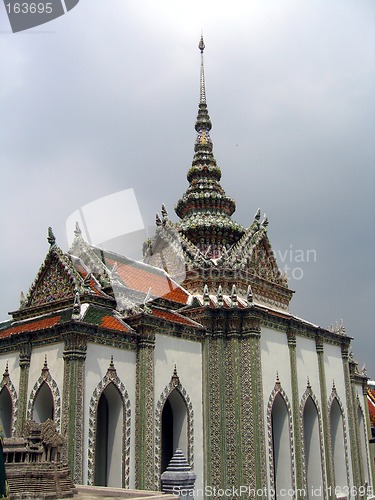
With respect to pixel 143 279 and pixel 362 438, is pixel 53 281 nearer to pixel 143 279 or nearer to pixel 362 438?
pixel 143 279

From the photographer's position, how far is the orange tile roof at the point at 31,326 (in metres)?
17.4

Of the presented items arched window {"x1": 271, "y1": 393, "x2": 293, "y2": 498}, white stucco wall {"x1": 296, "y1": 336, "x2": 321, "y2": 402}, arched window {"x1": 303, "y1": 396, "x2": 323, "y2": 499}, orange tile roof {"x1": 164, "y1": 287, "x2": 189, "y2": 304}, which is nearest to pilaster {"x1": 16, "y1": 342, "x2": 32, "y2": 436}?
orange tile roof {"x1": 164, "y1": 287, "x2": 189, "y2": 304}

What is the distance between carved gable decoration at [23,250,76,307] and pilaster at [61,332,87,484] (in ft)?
10.8

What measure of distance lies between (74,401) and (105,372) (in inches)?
55.0

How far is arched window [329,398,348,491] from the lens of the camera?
22.2 metres

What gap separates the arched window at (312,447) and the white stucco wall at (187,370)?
4769mm

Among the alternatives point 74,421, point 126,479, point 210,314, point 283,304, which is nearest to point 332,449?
point 283,304

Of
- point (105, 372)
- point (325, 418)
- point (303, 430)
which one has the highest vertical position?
point (105, 372)

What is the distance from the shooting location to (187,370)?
18.7 meters

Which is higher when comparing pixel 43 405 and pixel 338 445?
pixel 43 405

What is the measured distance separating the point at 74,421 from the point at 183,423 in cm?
429

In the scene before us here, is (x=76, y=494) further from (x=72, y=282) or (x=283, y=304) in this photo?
(x=283, y=304)

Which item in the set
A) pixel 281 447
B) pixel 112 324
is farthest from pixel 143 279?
pixel 281 447

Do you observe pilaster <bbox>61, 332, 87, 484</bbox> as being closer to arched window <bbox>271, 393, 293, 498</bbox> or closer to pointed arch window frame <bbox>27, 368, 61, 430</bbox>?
pointed arch window frame <bbox>27, 368, 61, 430</bbox>
